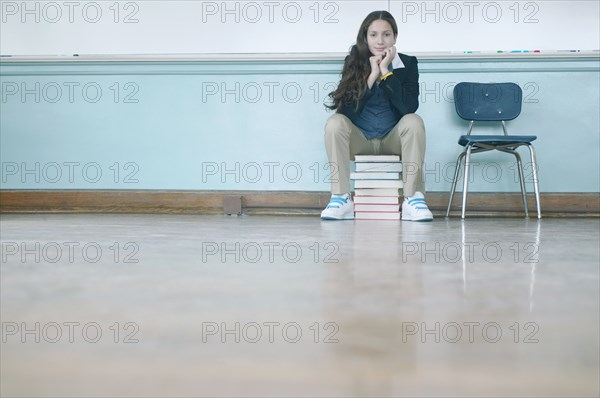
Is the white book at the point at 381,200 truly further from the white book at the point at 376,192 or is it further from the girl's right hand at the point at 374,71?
the girl's right hand at the point at 374,71

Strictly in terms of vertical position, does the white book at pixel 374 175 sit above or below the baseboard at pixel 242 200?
above

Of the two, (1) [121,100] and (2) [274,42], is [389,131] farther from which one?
(1) [121,100]

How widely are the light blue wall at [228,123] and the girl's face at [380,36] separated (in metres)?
0.37

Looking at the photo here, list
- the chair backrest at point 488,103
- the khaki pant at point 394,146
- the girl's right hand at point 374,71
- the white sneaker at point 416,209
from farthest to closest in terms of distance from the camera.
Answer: the chair backrest at point 488,103 → the girl's right hand at point 374,71 → the khaki pant at point 394,146 → the white sneaker at point 416,209

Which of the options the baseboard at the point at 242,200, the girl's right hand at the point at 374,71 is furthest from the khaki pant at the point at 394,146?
the baseboard at the point at 242,200

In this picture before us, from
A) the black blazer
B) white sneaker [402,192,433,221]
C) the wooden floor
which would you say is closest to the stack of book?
white sneaker [402,192,433,221]

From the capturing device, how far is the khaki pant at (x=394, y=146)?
302 cm

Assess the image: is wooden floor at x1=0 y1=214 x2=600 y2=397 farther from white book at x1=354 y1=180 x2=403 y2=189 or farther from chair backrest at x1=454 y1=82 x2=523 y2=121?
chair backrest at x1=454 y1=82 x2=523 y2=121

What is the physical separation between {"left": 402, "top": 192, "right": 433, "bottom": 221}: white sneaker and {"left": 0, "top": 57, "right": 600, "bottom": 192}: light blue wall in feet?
1.66

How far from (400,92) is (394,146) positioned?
0.84ft

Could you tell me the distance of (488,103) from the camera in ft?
11.0

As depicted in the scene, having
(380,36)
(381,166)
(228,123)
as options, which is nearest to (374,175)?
(381,166)

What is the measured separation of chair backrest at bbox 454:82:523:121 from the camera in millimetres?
3346

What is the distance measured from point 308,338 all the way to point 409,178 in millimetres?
2523
